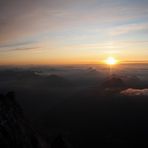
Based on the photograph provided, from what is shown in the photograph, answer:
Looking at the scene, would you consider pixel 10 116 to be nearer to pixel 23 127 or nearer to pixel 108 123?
pixel 23 127

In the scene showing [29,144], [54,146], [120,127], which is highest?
[29,144]

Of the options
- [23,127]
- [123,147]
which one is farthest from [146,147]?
[23,127]

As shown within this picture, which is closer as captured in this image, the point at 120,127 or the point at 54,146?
the point at 54,146

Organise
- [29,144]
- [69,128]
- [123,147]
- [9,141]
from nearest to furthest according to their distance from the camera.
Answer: [9,141], [29,144], [123,147], [69,128]

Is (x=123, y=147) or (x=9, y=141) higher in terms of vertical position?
(x=9, y=141)

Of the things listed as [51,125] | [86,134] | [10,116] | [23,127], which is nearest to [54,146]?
[23,127]

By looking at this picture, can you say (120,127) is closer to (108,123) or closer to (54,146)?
(108,123)

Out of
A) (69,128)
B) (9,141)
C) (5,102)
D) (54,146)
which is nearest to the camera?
(9,141)
